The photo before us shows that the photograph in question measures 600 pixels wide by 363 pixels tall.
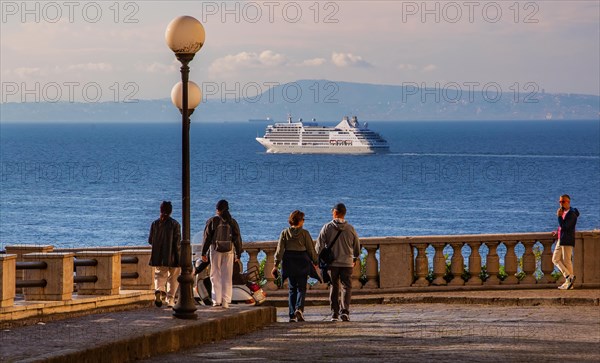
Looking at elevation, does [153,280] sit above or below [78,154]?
below

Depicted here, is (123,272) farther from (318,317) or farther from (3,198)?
(3,198)

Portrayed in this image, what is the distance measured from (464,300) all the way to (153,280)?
4634 mm

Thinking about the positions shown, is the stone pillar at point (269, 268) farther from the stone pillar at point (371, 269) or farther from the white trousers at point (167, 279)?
the white trousers at point (167, 279)

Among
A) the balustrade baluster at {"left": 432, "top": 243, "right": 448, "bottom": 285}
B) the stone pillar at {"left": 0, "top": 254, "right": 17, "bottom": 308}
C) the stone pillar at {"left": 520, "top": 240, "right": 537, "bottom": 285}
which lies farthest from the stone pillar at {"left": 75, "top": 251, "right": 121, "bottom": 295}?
the stone pillar at {"left": 520, "top": 240, "right": 537, "bottom": 285}

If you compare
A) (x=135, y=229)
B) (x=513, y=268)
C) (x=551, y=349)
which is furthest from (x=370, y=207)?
(x=551, y=349)

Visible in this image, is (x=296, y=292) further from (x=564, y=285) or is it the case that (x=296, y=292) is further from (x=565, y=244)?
(x=564, y=285)

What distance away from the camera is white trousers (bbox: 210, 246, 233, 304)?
674 inches

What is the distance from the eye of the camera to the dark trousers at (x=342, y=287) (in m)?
16.7

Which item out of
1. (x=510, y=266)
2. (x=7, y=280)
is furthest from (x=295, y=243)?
(x=510, y=266)

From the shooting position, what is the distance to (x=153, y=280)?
1886 centimetres

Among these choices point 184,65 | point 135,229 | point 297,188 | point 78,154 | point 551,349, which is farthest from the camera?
point 78,154

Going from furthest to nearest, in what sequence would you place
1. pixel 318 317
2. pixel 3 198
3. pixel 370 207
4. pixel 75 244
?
pixel 3 198 → pixel 370 207 → pixel 75 244 → pixel 318 317

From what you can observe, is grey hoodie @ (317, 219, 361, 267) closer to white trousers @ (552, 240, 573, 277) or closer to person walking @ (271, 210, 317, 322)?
person walking @ (271, 210, 317, 322)

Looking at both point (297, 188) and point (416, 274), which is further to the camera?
point (297, 188)
